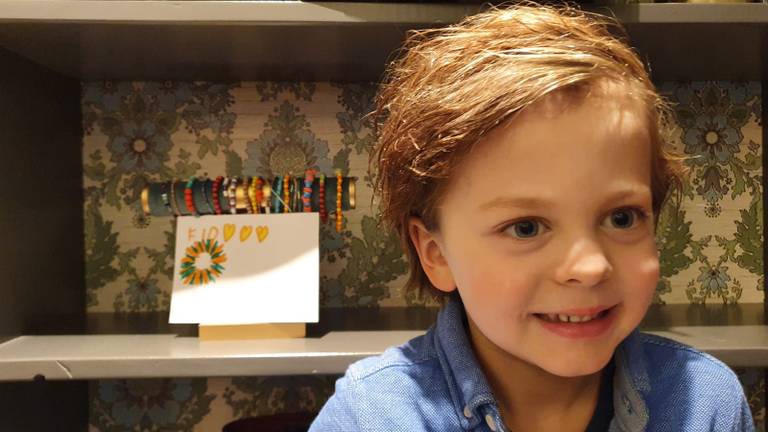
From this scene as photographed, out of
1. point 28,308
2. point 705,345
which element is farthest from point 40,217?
point 705,345

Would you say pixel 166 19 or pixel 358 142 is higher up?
pixel 166 19

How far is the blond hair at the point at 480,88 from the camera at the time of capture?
1.94ft

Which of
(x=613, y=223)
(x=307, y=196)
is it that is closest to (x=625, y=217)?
(x=613, y=223)

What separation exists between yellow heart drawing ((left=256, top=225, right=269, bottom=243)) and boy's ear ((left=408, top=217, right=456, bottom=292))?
0.30 meters

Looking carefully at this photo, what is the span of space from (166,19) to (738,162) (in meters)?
0.95

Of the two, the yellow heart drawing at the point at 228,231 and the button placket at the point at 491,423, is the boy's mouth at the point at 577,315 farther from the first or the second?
the yellow heart drawing at the point at 228,231

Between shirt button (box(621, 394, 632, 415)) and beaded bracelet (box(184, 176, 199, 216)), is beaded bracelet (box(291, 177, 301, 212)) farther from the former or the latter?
shirt button (box(621, 394, 632, 415))

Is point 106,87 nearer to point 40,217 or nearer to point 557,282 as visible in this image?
point 40,217

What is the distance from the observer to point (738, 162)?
47.4 inches

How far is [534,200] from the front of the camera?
576 millimetres

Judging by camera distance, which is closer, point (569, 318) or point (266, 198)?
point (569, 318)

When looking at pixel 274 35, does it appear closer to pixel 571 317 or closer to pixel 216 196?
pixel 216 196

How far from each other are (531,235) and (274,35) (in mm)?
469

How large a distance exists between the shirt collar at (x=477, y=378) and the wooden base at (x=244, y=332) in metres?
0.26
